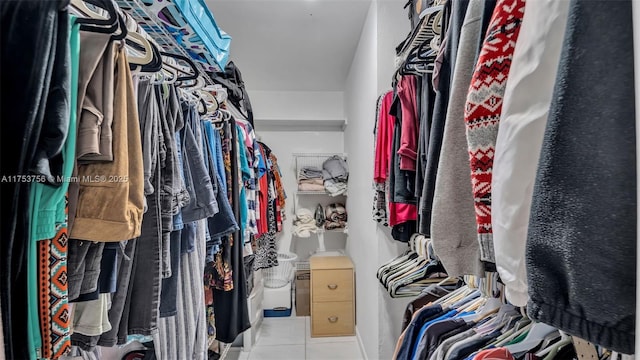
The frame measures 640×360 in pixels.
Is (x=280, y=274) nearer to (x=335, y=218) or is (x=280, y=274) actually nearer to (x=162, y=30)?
(x=335, y=218)

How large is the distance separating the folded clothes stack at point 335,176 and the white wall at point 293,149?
357 millimetres

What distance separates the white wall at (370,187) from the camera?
5.56 ft

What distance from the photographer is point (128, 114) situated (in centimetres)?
67

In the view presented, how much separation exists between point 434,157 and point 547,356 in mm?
505

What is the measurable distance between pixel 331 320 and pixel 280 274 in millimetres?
707

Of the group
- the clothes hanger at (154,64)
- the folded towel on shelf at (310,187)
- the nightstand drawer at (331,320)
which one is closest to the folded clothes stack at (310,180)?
the folded towel on shelf at (310,187)

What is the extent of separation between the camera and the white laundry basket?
2.98m

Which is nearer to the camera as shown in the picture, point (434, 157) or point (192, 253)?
point (434, 157)

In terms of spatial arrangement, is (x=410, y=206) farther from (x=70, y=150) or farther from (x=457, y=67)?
(x=70, y=150)

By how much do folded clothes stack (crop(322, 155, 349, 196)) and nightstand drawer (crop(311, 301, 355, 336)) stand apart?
101cm

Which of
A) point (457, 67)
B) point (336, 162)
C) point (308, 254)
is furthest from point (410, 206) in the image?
point (308, 254)

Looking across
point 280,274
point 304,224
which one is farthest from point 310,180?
point 280,274

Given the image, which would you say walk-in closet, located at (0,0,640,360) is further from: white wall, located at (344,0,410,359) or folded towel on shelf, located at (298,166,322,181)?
folded towel on shelf, located at (298,166,322,181)

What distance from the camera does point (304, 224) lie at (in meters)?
3.11
